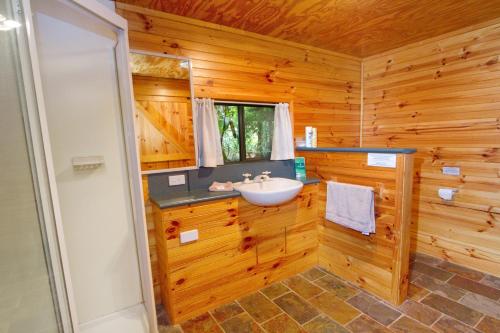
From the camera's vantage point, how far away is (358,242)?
210 centimetres

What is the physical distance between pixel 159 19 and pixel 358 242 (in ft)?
7.89

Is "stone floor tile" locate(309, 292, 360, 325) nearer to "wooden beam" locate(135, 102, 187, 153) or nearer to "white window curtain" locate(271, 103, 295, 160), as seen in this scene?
"white window curtain" locate(271, 103, 295, 160)

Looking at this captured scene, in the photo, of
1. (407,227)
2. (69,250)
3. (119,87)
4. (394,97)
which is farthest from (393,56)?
(69,250)

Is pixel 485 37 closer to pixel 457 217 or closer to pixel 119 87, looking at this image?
pixel 457 217

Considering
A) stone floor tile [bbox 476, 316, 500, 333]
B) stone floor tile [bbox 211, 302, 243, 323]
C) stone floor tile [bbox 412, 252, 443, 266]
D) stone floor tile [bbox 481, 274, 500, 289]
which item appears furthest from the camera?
stone floor tile [bbox 412, 252, 443, 266]

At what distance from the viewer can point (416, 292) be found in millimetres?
2021

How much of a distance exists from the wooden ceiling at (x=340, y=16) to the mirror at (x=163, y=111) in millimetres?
405

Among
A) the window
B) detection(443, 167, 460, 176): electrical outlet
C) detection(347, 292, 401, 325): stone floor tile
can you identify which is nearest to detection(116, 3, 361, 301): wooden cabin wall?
the window

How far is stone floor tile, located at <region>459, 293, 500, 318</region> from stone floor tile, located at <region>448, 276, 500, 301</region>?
0.07 metres

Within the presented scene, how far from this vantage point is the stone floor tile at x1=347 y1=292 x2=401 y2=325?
5.73 feet

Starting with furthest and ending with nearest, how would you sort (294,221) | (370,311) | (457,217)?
1. (457,217)
2. (294,221)
3. (370,311)

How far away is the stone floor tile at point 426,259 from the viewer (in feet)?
8.16

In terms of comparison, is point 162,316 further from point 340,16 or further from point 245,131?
point 340,16

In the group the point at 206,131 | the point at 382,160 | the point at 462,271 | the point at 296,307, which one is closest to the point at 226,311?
the point at 296,307
